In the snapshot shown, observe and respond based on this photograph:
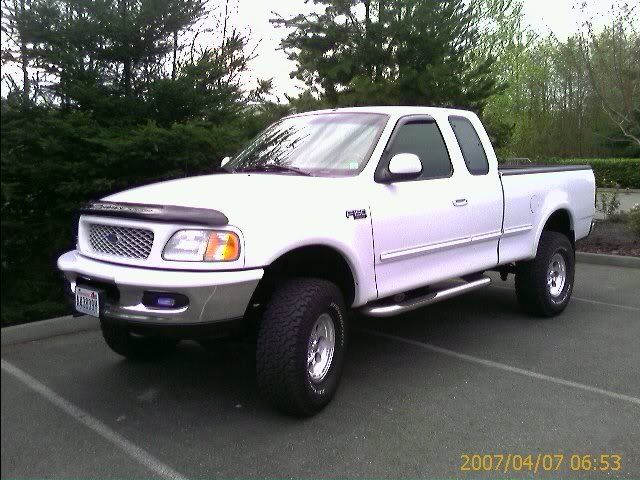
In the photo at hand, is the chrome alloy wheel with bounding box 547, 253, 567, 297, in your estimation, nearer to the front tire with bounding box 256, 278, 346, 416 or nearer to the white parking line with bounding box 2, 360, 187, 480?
the front tire with bounding box 256, 278, 346, 416

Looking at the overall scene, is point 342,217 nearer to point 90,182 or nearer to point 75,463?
point 75,463

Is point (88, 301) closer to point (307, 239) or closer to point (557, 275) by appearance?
point (307, 239)

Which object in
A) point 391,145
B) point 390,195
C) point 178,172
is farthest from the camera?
point 178,172

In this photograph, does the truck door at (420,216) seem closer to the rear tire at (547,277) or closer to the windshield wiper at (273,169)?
the windshield wiper at (273,169)

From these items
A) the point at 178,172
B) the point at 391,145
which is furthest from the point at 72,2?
the point at 391,145

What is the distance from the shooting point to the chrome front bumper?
3.28m

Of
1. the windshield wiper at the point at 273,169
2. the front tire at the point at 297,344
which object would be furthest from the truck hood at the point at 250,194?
the front tire at the point at 297,344

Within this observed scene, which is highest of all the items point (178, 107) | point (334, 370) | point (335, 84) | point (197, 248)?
point (335, 84)

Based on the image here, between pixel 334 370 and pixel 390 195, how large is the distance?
1.28 metres

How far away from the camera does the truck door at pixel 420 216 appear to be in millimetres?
4367

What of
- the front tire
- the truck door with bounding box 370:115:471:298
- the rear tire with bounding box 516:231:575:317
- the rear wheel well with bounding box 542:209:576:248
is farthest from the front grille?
the rear wheel well with bounding box 542:209:576:248

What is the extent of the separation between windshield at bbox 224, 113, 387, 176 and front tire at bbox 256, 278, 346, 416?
1.00 metres

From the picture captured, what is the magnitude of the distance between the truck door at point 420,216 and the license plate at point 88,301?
1.82m

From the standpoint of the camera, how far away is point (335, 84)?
11773 millimetres
